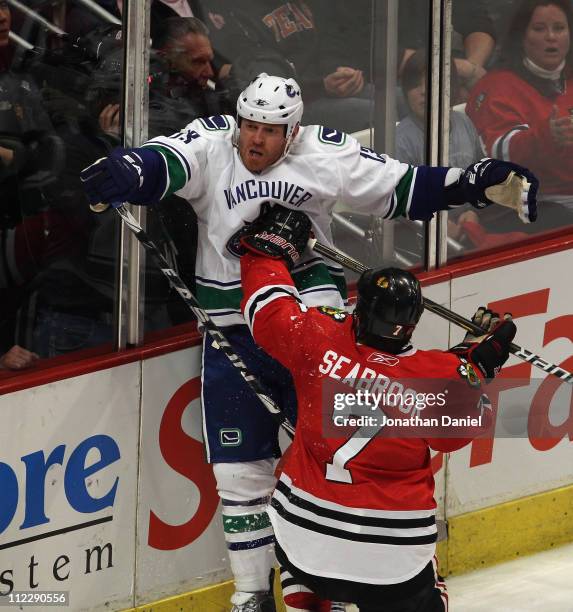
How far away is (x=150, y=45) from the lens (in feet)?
12.1

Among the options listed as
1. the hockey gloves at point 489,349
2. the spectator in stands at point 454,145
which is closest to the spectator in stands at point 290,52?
the spectator in stands at point 454,145

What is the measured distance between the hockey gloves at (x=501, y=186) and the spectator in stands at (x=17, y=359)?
45.0 inches

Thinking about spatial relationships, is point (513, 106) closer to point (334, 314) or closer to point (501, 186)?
point (501, 186)

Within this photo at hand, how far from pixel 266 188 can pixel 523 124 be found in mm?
1211

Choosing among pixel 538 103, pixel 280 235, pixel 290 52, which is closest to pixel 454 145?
pixel 538 103

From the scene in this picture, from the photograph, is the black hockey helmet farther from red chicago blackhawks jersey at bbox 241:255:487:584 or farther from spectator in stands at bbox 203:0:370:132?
spectator in stands at bbox 203:0:370:132

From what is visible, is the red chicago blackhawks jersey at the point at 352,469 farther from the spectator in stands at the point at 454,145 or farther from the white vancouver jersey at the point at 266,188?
the spectator in stands at the point at 454,145

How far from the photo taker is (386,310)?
3133 millimetres

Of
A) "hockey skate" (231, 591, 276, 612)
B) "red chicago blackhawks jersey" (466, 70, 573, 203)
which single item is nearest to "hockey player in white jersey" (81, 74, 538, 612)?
"hockey skate" (231, 591, 276, 612)

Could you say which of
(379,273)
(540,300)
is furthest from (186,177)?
(540,300)

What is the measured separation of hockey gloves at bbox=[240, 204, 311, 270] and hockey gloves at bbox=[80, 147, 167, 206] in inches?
10.1

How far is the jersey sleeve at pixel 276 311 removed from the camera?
3.24 m

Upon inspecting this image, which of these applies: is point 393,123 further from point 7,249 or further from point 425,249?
point 7,249

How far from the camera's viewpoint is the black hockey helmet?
3135mm
